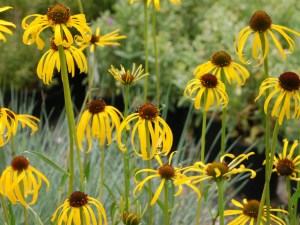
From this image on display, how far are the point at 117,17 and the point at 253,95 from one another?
1.09 meters

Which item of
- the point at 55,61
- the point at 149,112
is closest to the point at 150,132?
the point at 149,112

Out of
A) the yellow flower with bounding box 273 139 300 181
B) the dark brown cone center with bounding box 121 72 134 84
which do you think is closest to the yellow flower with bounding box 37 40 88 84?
the dark brown cone center with bounding box 121 72 134 84

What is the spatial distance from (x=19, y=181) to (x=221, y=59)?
19.8 inches

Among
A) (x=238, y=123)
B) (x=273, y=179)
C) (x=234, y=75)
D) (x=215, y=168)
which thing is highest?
(x=234, y=75)

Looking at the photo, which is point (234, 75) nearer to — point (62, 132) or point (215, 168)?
point (215, 168)

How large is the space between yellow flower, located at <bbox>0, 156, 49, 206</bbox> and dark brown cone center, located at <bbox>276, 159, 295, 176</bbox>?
0.48 meters

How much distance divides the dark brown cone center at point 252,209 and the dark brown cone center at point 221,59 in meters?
0.31

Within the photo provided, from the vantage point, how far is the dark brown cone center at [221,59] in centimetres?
154

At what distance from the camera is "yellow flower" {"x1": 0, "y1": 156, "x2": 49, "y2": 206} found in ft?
4.53

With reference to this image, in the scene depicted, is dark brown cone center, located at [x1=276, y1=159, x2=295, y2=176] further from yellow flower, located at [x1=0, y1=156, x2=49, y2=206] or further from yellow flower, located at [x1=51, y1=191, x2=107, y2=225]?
yellow flower, located at [x1=0, y1=156, x2=49, y2=206]

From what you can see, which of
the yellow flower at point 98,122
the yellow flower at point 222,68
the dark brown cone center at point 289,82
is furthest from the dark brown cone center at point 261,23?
the yellow flower at point 98,122

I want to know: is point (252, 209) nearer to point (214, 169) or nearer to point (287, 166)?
point (287, 166)

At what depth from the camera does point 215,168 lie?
4.05 feet

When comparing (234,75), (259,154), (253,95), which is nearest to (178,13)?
(253,95)
